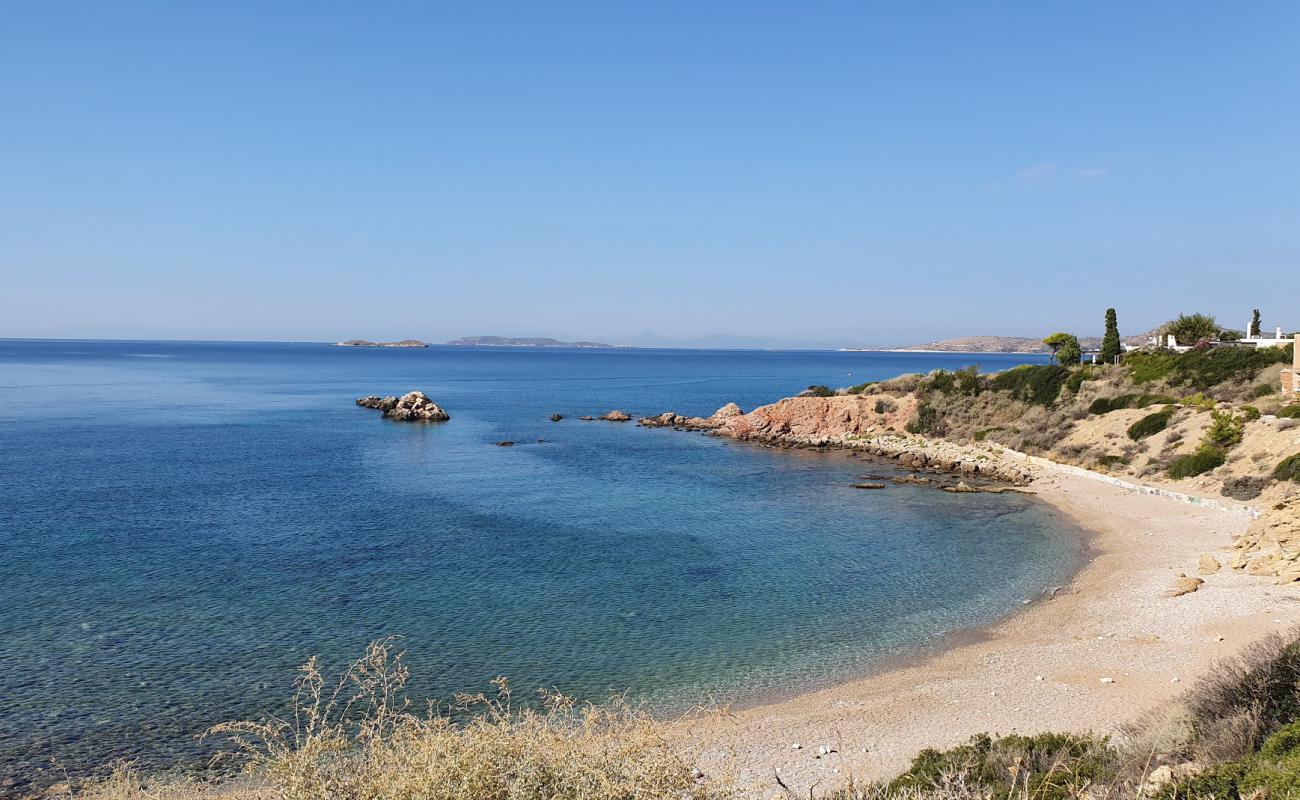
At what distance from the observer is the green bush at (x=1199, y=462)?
35.7 meters

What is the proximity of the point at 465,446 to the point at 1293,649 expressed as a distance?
53.3 meters

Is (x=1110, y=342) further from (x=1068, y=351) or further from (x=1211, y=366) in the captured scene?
(x=1211, y=366)

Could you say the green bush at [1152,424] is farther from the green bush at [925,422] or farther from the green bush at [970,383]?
the green bush at [970,383]

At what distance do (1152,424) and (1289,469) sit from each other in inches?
450

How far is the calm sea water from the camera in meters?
17.3

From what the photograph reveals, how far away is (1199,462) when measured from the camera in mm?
36188

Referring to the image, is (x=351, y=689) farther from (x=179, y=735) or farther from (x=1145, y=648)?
(x=1145, y=648)

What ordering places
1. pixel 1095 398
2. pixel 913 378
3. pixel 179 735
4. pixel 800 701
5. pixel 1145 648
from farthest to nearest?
pixel 913 378
pixel 1095 398
pixel 1145 648
pixel 800 701
pixel 179 735

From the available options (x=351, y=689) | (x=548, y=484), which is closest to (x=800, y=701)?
(x=351, y=689)

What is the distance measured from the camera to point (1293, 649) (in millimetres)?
11266

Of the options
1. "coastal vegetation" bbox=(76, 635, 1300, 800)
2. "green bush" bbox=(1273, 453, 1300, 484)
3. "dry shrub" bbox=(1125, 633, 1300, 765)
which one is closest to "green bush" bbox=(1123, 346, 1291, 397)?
"green bush" bbox=(1273, 453, 1300, 484)

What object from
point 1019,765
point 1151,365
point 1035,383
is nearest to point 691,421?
point 1035,383

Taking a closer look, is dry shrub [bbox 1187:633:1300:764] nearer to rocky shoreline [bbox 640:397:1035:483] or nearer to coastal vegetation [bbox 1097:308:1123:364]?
rocky shoreline [bbox 640:397:1035:483]

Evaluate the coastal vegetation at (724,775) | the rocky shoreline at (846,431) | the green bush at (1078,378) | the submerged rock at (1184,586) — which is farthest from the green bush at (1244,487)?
the coastal vegetation at (724,775)
